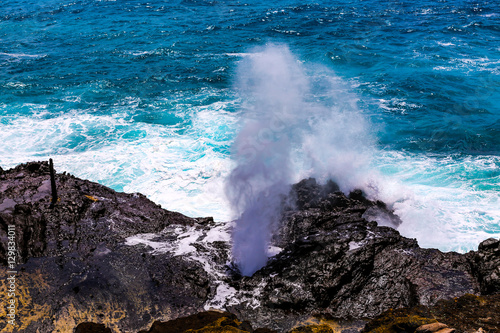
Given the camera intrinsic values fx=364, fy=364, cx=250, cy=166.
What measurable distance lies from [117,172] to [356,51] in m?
24.3

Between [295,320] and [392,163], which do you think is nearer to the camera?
[295,320]

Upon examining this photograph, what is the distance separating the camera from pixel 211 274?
984 centimetres

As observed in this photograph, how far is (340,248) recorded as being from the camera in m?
9.55

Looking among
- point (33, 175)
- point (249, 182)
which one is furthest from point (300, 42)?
point (33, 175)

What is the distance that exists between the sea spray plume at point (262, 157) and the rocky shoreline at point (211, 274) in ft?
1.93

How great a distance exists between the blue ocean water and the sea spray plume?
4.74 ft

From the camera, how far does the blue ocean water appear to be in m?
17.4

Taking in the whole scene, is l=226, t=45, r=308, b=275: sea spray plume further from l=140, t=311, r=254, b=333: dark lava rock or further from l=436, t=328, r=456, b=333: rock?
A: l=436, t=328, r=456, b=333: rock

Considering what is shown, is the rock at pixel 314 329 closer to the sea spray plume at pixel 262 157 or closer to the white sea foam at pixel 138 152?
the sea spray plume at pixel 262 157

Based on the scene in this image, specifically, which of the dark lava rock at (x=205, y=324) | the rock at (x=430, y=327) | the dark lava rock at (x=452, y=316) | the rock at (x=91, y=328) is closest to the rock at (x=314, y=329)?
the dark lava rock at (x=452, y=316)

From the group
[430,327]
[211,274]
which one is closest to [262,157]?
[211,274]

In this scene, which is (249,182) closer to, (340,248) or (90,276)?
(340,248)

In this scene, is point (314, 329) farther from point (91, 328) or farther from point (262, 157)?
point (262, 157)

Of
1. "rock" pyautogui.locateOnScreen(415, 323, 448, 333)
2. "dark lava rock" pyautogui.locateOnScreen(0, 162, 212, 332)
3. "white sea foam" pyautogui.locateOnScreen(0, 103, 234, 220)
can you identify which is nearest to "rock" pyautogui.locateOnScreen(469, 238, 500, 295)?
"rock" pyautogui.locateOnScreen(415, 323, 448, 333)
